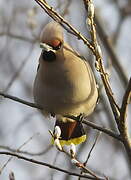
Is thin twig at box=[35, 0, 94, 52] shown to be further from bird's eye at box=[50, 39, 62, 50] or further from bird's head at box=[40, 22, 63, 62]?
bird's eye at box=[50, 39, 62, 50]

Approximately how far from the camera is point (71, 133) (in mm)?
4520

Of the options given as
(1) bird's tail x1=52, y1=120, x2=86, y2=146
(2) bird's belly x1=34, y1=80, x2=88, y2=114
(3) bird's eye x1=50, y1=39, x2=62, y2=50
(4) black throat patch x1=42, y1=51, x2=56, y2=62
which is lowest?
(1) bird's tail x1=52, y1=120, x2=86, y2=146

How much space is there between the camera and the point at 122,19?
25.3 feet

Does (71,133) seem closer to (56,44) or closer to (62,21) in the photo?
(56,44)

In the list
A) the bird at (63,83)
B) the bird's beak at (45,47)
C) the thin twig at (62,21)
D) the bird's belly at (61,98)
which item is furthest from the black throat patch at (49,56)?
the thin twig at (62,21)

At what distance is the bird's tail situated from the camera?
14.8 ft

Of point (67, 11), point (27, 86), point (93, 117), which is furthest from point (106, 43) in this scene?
point (27, 86)

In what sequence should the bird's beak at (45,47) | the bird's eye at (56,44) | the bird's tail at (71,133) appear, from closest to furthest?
1. the bird's beak at (45,47)
2. the bird's eye at (56,44)
3. the bird's tail at (71,133)

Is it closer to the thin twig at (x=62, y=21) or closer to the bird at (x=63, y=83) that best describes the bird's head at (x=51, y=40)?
the bird at (x=63, y=83)

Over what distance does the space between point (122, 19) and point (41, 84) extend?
3.71 metres

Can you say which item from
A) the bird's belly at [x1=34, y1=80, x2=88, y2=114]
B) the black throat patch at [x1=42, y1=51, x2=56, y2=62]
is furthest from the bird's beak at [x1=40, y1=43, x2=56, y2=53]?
the bird's belly at [x1=34, y1=80, x2=88, y2=114]

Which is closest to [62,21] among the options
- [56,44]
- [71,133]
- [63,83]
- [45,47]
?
[45,47]

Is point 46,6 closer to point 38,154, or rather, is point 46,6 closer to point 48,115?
point 48,115

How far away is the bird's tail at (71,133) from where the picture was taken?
4500 mm
